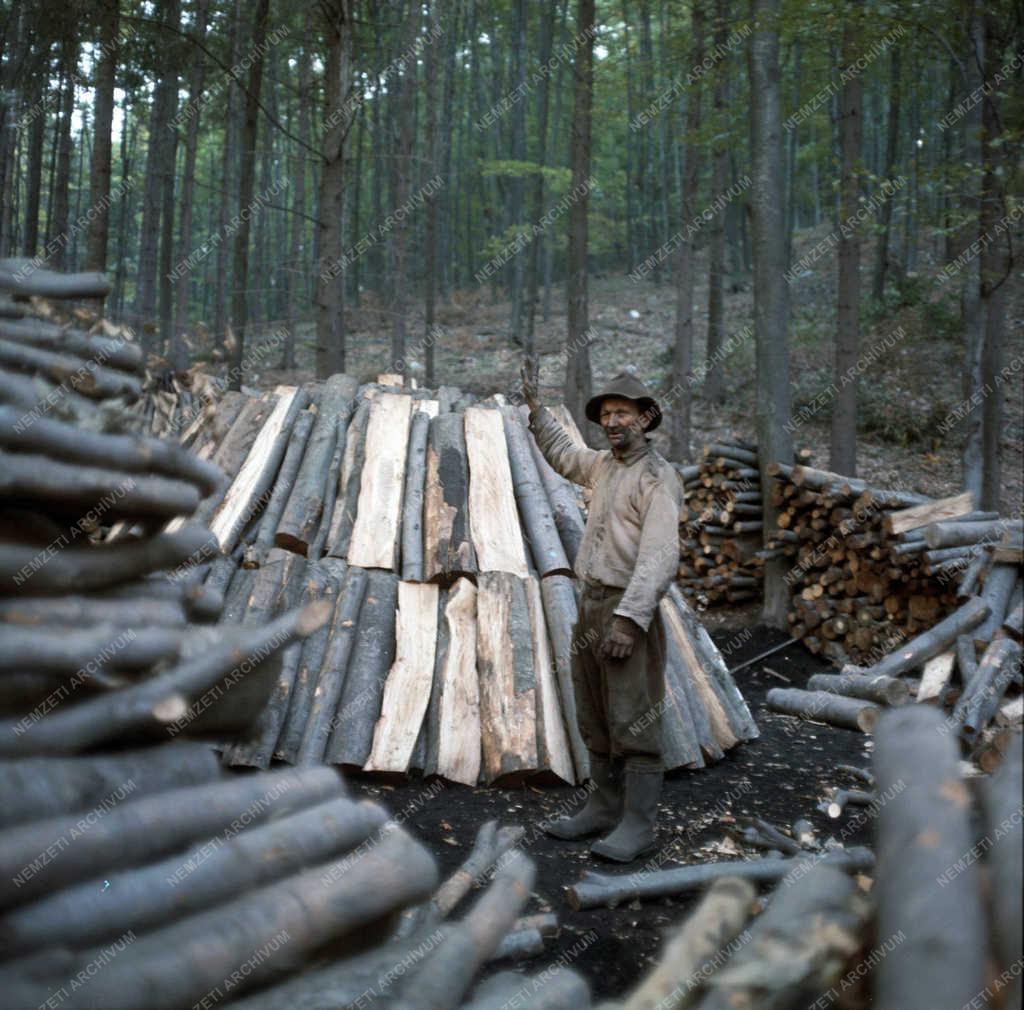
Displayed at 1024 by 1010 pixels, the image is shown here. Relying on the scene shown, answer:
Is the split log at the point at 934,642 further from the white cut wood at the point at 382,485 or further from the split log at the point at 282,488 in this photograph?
the split log at the point at 282,488

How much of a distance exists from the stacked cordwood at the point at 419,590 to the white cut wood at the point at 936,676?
1.26 meters

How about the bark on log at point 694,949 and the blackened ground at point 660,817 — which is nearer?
the bark on log at point 694,949

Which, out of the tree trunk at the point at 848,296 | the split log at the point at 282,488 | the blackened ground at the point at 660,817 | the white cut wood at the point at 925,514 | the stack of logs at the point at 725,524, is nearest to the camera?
the blackened ground at the point at 660,817

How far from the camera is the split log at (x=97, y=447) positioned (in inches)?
87.0

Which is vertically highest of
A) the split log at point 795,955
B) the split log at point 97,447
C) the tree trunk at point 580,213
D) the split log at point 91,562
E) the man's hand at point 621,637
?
the tree trunk at point 580,213

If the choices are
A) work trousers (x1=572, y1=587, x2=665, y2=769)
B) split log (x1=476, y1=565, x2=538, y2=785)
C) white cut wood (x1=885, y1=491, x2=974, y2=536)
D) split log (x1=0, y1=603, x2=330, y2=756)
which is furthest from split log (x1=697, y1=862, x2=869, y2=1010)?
white cut wood (x1=885, y1=491, x2=974, y2=536)

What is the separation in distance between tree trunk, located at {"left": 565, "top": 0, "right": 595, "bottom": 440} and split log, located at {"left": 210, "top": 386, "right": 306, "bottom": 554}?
18.8ft

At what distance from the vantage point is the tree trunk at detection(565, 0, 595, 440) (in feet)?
43.4

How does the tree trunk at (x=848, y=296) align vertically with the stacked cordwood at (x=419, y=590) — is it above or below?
above

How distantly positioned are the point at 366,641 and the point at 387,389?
9.25 feet

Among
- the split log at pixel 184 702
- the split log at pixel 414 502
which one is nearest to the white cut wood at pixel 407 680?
the split log at pixel 414 502

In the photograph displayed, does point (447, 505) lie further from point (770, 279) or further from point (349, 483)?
point (770, 279)

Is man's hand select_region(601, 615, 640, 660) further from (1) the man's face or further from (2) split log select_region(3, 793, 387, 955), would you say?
(2) split log select_region(3, 793, 387, 955)

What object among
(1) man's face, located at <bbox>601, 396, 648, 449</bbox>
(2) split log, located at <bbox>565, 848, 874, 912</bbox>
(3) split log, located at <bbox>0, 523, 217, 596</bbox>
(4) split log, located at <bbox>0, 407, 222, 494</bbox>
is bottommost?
(2) split log, located at <bbox>565, 848, 874, 912</bbox>
